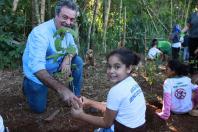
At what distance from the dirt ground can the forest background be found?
120cm

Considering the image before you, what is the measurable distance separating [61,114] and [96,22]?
12.3 ft

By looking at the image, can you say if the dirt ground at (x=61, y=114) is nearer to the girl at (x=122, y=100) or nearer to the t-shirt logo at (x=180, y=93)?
the t-shirt logo at (x=180, y=93)

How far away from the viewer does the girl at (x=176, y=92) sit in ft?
12.1

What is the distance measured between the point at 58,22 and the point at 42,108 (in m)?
1.04

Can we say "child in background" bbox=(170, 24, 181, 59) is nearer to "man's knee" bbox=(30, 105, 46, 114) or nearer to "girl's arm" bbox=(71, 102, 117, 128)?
"man's knee" bbox=(30, 105, 46, 114)

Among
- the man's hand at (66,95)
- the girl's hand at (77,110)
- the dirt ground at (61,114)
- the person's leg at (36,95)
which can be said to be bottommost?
the dirt ground at (61,114)

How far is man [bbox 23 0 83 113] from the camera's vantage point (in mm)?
2999

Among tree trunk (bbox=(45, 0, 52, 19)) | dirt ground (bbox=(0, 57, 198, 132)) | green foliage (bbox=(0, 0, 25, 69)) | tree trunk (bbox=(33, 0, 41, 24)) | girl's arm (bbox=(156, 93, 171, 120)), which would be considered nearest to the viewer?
dirt ground (bbox=(0, 57, 198, 132))

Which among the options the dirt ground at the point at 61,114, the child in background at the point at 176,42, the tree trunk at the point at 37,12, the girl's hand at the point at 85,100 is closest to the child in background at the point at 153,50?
the child in background at the point at 176,42

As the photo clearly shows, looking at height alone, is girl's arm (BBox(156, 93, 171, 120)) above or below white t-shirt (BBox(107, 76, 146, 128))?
below

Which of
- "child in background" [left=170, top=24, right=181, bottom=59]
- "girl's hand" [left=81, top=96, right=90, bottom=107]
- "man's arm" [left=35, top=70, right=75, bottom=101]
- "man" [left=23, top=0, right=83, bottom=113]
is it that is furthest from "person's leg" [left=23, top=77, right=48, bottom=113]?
"child in background" [left=170, top=24, right=181, bottom=59]

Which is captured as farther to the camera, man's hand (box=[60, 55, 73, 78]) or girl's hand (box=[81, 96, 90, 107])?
man's hand (box=[60, 55, 73, 78])

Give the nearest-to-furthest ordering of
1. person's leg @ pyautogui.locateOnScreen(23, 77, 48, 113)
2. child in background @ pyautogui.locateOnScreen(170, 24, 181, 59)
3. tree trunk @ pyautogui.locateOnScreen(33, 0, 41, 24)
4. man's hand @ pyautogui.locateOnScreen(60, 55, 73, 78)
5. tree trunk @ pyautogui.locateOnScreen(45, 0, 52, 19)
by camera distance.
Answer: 1. man's hand @ pyautogui.locateOnScreen(60, 55, 73, 78)
2. person's leg @ pyautogui.locateOnScreen(23, 77, 48, 113)
3. tree trunk @ pyautogui.locateOnScreen(33, 0, 41, 24)
4. tree trunk @ pyautogui.locateOnScreen(45, 0, 52, 19)
5. child in background @ pyautogui.locateOnScreen(170, 24, 181, 59)

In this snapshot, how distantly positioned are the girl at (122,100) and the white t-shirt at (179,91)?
126 centimetres
